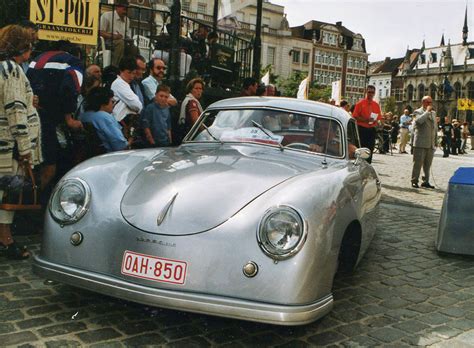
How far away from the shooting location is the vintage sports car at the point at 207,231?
275 cm

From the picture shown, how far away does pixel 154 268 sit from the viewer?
9.36 ft

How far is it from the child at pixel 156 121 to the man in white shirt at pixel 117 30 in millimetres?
1971

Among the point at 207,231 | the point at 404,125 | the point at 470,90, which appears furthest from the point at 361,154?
the point at 470,90

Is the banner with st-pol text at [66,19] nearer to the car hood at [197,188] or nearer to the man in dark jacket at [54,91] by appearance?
the man in dark jacket at [54,91]

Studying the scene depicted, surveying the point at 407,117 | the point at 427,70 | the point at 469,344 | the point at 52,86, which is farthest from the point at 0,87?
the point at 427,70

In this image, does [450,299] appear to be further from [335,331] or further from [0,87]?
[0,87]

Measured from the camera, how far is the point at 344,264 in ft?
14.3

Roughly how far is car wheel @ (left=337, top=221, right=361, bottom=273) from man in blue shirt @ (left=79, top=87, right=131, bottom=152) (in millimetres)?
2507

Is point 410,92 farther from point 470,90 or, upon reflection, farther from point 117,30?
point 117,30

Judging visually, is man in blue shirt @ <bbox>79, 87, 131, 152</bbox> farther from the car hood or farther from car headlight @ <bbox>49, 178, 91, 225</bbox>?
car headlight @ <bbox>49, 178, 91, 225</bbox>

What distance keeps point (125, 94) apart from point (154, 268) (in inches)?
139

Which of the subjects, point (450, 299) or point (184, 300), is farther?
point (450, 299)

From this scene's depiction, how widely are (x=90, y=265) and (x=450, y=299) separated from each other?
2872 mm

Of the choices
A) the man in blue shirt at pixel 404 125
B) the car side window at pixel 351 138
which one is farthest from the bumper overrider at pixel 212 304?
the man in blue shirt at pixel 404 125
